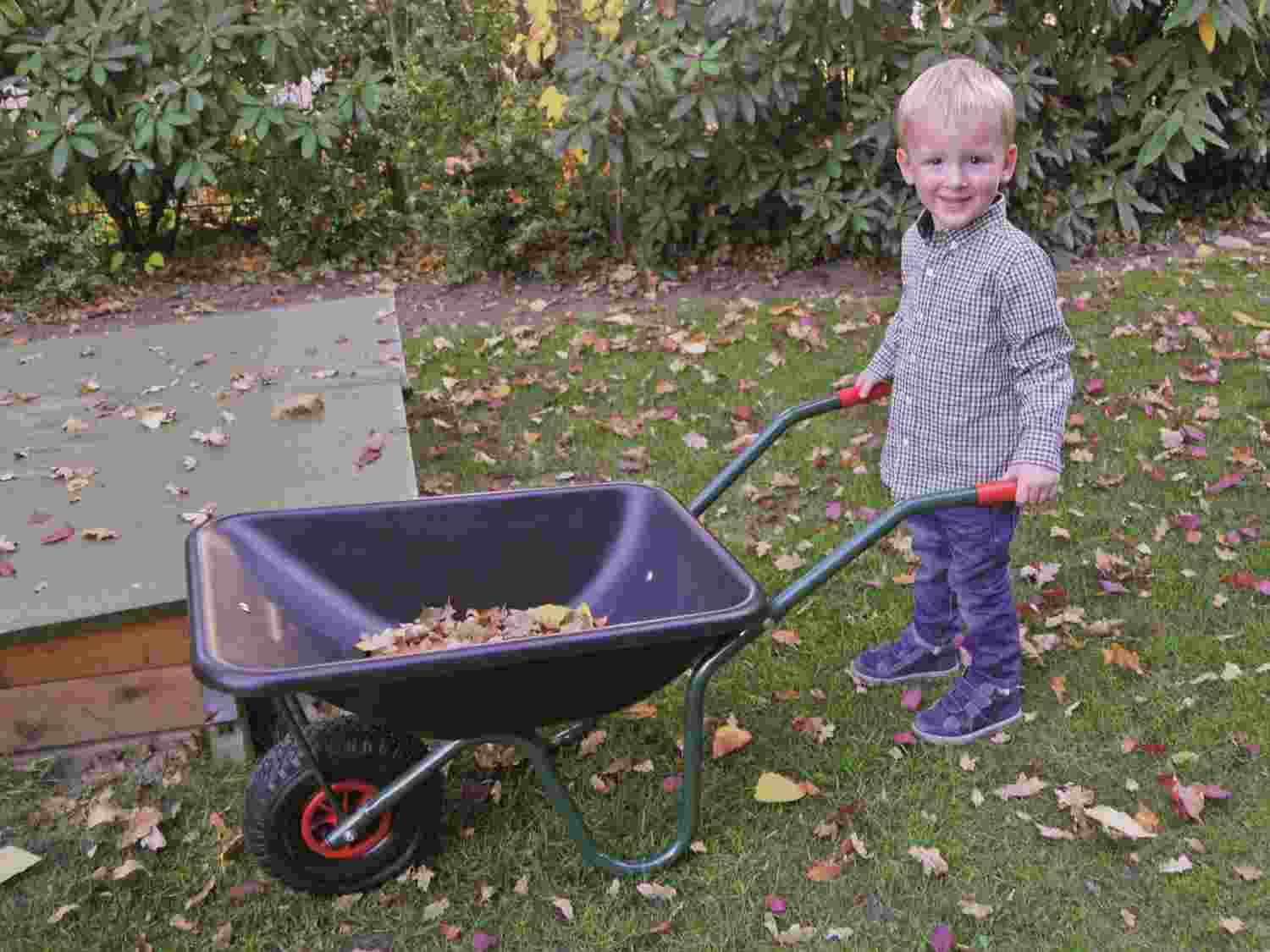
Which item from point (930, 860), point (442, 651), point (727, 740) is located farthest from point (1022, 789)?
point (442, 651)

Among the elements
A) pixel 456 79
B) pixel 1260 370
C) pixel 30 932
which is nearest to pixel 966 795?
pixel 30 932

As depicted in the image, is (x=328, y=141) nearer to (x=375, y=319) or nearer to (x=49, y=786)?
(x=375, y=319)

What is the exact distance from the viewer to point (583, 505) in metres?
2.87

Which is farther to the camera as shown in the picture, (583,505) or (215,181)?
(215,181)

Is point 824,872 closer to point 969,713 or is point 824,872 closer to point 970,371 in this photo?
point 969,713

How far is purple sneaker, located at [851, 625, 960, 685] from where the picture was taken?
3.38 m

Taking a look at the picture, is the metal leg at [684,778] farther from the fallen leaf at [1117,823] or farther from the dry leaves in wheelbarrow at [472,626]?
the fallen leaf at [1117,823]

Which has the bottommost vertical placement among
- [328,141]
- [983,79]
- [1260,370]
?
[1260,370]

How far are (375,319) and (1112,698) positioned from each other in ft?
10.7

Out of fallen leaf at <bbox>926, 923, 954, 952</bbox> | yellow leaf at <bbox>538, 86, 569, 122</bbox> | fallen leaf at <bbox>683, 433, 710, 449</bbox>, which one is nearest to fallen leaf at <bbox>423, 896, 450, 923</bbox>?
fallen leaf at <bbox>926, 923, 954, 952</bbox>

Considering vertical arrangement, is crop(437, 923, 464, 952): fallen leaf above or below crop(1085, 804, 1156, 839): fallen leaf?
below

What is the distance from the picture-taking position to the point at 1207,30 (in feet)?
20.0

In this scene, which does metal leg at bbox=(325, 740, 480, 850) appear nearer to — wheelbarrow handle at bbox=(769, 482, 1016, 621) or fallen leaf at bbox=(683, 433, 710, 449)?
wheelbarrow handle at bbox=(769, 482, 1016, 621)

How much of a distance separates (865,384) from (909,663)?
827mm
